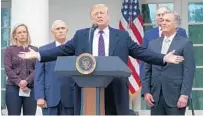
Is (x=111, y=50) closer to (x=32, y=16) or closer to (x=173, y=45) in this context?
(x=173, y=45)

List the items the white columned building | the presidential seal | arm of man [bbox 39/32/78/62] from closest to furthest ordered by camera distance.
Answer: the presidential seal < arm of man [bbox 39/32/78/62] < the white columned building

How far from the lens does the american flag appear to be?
8.69 metres

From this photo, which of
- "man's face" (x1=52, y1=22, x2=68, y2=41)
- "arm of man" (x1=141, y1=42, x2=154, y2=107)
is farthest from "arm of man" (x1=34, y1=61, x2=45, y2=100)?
"arm of man" (x1=141, y1=42, x2=154, y2=107)

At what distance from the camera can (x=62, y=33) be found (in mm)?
5203

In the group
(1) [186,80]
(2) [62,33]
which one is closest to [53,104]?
(2) [62,33]

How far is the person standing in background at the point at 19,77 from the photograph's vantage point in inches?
234

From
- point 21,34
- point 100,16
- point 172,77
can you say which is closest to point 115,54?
point 100,16

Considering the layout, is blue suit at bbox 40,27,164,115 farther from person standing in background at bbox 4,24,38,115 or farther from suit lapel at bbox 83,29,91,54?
person standing in background at bbox 4,24,38,115

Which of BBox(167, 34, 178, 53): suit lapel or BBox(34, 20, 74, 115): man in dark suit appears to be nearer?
BBox(167, 34, 178, 53): suit lapel

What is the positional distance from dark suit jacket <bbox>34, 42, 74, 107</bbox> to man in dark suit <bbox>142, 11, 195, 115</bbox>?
0.83 m

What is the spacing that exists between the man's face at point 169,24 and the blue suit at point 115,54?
1.56 ft

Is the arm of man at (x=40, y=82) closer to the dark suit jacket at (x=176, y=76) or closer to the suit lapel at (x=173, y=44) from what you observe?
the dark suit jacket at (x=176, y=76)

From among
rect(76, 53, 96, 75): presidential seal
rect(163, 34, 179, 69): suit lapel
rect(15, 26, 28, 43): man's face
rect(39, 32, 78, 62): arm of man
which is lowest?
rect(76, 53, 96, 75): presidential seal

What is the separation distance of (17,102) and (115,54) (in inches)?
80.9
